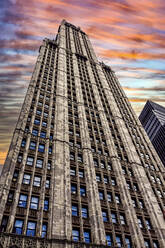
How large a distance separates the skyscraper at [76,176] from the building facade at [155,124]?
252 ft

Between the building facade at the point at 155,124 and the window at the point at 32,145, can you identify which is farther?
the building facade at the point at 155,124

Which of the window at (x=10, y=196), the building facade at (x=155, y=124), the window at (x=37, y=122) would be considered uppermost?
the building facade at (x=155, y=124)

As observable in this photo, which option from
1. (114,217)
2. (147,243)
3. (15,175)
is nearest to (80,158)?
(114,217)

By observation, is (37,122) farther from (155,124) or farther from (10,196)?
(155,124)

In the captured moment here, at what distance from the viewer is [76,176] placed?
35.7m

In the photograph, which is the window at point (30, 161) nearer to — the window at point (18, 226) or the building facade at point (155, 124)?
the window at point (18, 226)

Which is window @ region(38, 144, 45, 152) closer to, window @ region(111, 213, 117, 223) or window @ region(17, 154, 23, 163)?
window @ region(17, 154, 23, 163)

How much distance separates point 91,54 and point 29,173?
2977 inches

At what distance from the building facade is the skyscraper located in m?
76.9

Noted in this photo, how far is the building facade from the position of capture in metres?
132

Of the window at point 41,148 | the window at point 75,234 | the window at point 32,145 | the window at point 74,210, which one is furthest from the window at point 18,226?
the window at point 41,148

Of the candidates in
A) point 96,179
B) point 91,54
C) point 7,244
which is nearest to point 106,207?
point 96,179

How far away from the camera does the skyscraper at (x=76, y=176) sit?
26.8 metres

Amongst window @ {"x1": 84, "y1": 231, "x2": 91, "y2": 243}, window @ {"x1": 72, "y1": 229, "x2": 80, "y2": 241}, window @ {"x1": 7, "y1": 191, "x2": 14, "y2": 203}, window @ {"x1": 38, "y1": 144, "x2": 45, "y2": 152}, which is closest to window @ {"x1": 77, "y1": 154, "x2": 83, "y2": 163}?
window @ {"x1": 38, "y1": 144, "x2": 45, "y2": 152}
